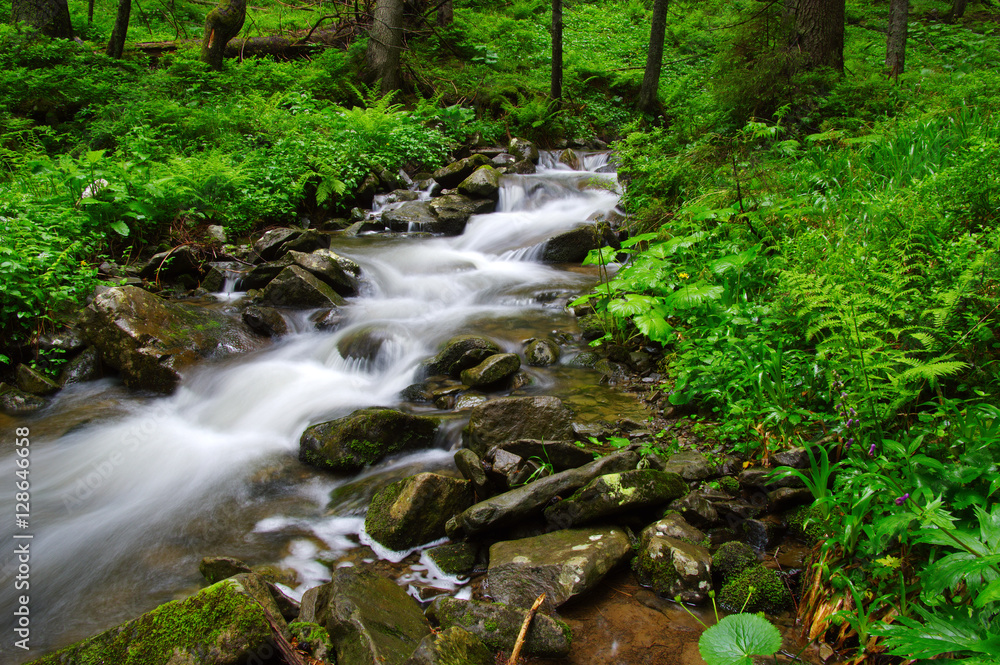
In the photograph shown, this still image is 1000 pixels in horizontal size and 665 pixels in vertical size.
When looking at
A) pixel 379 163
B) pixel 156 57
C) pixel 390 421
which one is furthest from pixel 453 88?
pixel 390 421

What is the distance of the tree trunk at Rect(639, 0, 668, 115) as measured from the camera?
1200 centimetres

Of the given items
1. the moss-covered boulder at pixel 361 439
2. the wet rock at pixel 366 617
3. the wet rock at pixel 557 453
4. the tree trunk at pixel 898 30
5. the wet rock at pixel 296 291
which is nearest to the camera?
the wet rock at pixel 366 617

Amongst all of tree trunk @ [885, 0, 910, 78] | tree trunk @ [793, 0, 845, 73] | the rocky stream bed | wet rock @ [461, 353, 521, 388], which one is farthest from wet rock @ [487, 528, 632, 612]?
tree trunk @ [885, 0, 910, 78]

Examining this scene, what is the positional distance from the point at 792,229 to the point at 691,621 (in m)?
3.55

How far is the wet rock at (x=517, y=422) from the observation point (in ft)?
12.9

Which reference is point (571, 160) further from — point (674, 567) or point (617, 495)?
point (674, 567)

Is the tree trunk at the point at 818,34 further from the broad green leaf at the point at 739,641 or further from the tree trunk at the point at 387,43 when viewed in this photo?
the tree trunk at the point at 387,43

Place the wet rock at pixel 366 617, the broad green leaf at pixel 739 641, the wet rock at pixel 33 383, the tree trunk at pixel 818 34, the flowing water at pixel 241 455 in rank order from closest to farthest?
the broad green leaf at pixel 739 641
the wet rock at pixel 366 617
the flowing water at pixel 241 455
the wet rock at pixel 33 383
the tree trunk at pixel 818 34

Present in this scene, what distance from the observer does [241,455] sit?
14.4 feet

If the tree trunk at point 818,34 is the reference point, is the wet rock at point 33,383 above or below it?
below

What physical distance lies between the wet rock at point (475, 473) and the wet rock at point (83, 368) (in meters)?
4.14

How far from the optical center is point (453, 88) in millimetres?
14180

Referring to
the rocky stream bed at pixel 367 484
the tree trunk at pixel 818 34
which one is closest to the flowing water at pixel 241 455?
the rocky stream bed at pixel 367 484

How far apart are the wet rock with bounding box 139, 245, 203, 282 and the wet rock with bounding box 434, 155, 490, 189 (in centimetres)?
502
